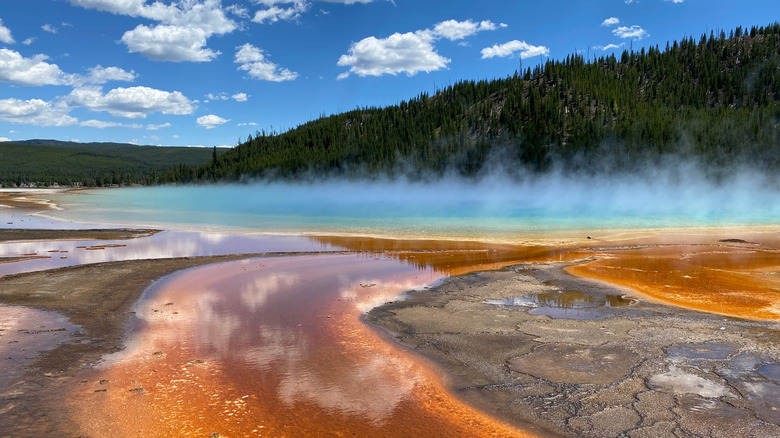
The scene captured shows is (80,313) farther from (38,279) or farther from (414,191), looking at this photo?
(414,191)

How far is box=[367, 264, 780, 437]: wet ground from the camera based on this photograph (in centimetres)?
625

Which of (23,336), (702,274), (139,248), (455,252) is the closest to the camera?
(23,336)

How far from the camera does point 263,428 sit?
625cm

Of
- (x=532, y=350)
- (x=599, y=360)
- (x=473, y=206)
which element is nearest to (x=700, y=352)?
(x=599, y=360)

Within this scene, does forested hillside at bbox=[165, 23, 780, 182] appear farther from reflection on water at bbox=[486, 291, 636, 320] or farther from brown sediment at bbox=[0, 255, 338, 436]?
brown sediment at bbox=[0, 255, 338, 436]

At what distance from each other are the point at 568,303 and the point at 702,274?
6.84 metres

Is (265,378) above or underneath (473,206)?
underneath

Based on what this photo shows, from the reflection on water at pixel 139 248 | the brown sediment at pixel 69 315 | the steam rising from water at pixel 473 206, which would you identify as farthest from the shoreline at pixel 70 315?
the steam rising from water at pixel 473 206

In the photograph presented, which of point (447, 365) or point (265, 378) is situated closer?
point (265, 378)

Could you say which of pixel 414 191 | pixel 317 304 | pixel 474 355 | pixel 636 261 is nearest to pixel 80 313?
pixel 317 304

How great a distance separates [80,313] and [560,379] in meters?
10.2

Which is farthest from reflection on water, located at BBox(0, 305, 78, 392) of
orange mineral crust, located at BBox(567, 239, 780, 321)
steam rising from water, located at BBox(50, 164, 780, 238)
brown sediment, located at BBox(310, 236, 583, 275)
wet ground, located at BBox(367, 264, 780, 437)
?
steam rising from water, located at BBox(50, 164, 780, 238)

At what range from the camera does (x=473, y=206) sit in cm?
5841

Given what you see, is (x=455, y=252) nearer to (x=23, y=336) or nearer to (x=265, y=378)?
(x=265, y=378)
